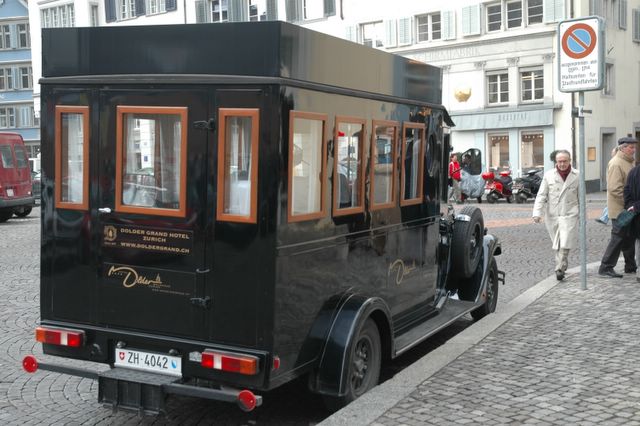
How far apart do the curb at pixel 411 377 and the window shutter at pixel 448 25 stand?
28.7 metres

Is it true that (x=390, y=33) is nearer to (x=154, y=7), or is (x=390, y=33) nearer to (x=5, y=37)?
(x=154, y=7)

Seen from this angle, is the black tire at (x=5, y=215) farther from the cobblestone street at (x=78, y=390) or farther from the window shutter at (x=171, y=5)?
the window shutter at (x=171, y=5)

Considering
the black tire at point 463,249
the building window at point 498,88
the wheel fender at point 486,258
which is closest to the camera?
the black tire at point 463,249

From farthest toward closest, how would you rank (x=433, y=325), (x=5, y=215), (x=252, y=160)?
(x=5, y=215)
(x=433, y=325)
(x=252, y=160)

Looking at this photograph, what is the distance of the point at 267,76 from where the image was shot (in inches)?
181

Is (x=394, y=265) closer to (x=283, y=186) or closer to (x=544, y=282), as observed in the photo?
(x=283, y=186)

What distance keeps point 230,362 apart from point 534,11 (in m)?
31.0

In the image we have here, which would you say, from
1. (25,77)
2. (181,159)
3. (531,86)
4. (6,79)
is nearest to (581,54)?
(181,159)

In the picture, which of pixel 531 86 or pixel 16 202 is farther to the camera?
pixel 531 86

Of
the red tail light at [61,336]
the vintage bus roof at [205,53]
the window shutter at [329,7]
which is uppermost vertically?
the window shutter at [329,7]

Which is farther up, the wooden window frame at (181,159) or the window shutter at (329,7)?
the window shutter at (329,7)

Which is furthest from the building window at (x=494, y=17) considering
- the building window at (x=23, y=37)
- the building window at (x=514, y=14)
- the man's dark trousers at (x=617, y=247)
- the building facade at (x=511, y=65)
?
the building window at (x=23, y=37)

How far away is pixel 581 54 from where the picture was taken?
9.11 metres

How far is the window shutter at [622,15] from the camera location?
1371 inches
